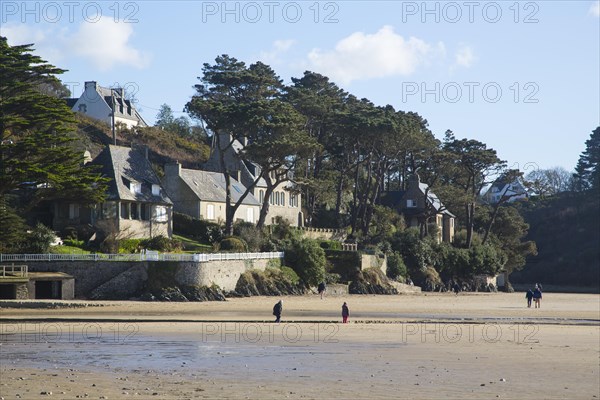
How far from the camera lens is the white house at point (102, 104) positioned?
99.9 metres

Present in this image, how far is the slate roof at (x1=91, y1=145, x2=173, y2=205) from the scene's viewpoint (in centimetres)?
6238

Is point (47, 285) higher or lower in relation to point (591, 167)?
lower

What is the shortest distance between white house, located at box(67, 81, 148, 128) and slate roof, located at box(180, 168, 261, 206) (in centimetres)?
2366

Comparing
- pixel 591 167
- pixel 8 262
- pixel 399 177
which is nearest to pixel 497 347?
pixel 8 262

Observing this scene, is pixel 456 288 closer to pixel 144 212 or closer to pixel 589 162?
pixel 144 212

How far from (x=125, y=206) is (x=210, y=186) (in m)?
15.1

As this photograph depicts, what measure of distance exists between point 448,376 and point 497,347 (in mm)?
7771

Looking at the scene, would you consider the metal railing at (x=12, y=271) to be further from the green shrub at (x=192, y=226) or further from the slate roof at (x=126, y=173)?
the green shrub at (x=192, y=226)

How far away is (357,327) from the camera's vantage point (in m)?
39.3

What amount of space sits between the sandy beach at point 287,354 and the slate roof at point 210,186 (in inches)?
1005

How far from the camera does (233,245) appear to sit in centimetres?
6481

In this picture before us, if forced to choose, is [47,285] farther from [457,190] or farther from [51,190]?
[457,190]

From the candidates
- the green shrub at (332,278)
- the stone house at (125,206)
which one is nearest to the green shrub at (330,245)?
the green shrub at (332,278)

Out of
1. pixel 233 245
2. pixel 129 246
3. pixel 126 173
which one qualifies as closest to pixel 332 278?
pixel 233 245
